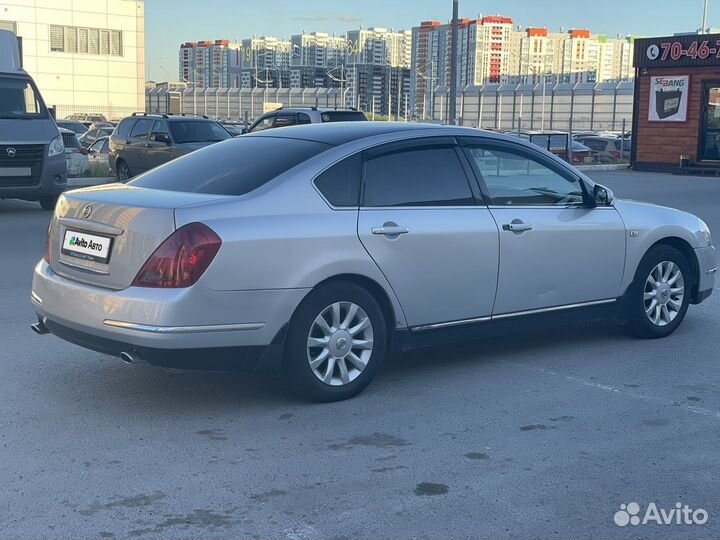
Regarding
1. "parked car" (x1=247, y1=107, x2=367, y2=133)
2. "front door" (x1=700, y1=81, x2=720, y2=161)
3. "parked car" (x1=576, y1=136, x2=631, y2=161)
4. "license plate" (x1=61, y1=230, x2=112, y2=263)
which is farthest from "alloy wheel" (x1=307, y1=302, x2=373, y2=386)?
"parked car" (x1=576, y1=136, x2=631, y2=161)

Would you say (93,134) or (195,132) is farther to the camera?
(93,134)

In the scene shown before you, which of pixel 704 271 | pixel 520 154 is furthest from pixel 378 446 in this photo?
pixel 704 271

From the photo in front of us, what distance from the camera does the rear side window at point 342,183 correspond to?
562 cm

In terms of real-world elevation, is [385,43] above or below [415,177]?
above

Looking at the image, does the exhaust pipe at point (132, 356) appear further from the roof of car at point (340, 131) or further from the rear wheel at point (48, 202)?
the rear wheel at point (48, 202)

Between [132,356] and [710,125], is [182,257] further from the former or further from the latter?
[710,125]

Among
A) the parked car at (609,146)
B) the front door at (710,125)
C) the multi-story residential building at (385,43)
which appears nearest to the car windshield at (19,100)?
the front door at (710,125)

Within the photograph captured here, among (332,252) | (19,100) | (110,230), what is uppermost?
(19,100)

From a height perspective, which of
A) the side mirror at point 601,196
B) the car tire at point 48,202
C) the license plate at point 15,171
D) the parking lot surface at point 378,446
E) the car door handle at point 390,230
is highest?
the side mirror at point 601,196

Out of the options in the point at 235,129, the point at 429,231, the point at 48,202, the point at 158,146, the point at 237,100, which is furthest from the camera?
the point at 237,100

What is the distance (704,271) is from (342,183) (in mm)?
3366

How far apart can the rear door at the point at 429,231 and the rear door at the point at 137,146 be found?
51.9 ft

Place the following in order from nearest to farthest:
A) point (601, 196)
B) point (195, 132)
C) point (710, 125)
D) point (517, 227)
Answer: point (517, 227) < point (601, 196) < point (195, 132) < point (710, 125)

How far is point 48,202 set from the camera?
1612 cm
